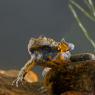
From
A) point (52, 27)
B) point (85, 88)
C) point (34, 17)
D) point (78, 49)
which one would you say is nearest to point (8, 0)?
point (34, 17)

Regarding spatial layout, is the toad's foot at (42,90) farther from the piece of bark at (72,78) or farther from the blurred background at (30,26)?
the blurred background at (30,26)

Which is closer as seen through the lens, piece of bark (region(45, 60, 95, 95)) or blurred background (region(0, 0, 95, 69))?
piece of bark (region(45, 60, 95, 95))

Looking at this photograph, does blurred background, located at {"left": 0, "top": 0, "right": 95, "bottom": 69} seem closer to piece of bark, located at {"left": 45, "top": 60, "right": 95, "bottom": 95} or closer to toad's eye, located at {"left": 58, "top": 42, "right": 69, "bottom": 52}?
toad's eye, located at {"left": 58, "top": 42, "right": 69, "bottom": 52}

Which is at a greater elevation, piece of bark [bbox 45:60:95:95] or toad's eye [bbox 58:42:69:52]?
toad's eye [bbox 58:42:69:52]

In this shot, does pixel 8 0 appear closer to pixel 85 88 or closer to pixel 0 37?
pixel 0 37

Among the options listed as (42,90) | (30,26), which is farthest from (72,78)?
(30,26)

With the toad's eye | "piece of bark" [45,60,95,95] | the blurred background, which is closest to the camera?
"piece of bark" [45,60,95,95]

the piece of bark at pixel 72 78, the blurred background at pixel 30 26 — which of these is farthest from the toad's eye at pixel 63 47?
the blurred background at pixel 30 26

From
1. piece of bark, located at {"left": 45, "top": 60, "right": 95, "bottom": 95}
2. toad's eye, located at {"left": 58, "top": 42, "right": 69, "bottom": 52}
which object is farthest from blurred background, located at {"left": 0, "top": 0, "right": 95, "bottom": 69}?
piece of bark, located at {"left": 45, "top": 60, "right": 95, "bottom": 95}

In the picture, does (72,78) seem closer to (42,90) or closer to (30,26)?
(42,90)
